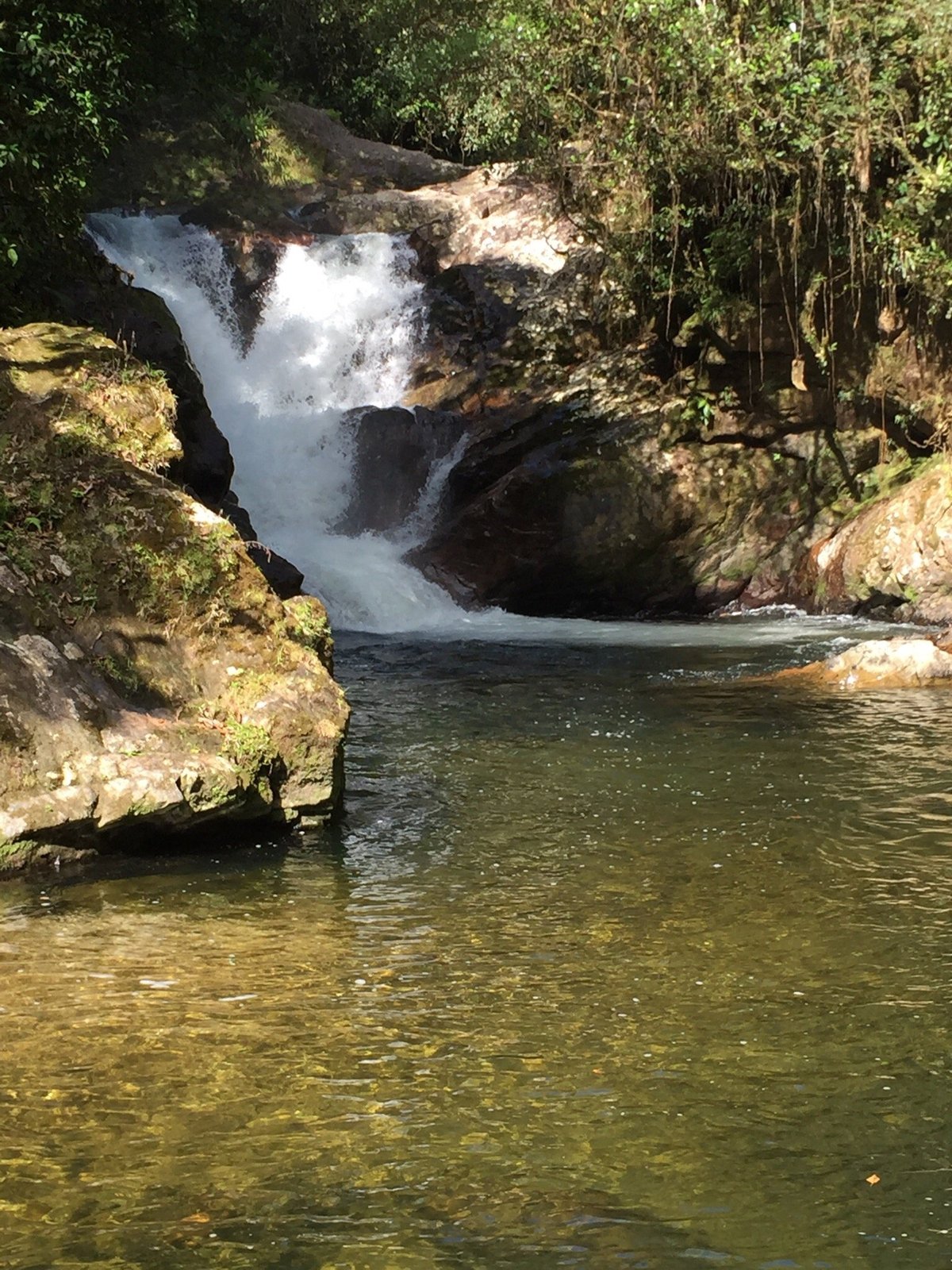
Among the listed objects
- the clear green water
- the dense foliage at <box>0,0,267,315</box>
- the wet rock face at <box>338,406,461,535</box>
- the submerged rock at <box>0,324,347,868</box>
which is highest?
the dense foliage at <box>0,0,267,315</box>

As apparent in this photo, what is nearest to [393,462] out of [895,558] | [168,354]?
[168,354]

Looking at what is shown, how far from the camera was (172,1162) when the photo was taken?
3.86m

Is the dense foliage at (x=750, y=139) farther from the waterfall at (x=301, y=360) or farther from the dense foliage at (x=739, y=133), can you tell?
the waterfall at (x=301, y=360)

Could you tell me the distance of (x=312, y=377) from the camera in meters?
23.9

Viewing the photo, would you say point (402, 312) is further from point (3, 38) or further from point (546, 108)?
point (3, 38)

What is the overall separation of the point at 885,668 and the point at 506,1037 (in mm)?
8942

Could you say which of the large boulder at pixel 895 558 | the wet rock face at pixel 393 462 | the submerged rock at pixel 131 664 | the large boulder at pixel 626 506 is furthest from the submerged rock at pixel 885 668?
the wet rock face at pixel 393 462

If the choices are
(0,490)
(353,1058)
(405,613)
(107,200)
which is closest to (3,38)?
(0,490)

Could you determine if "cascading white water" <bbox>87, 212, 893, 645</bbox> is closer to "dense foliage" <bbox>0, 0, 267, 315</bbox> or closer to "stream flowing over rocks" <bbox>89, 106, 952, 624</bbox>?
"stream flowing over rocks" <bbox>89, 106, 952, 624</bbox>

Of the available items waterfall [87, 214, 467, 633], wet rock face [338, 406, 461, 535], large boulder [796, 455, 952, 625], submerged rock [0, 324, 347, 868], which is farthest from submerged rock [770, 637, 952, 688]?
wet rock face [338, 406, 461, 535]

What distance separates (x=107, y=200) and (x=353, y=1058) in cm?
2521

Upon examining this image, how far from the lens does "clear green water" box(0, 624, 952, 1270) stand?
3.59m

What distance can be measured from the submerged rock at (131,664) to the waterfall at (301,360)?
11.1 metres

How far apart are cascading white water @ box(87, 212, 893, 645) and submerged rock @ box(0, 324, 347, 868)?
1012cm
